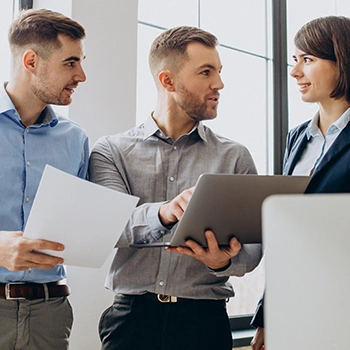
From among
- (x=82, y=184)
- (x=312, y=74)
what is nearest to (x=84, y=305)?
(x=82, y=184)

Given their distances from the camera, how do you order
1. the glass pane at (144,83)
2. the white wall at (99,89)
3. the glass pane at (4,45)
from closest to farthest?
the white wall at (99,89) < the glass pane at (4,45) < the glass pane at (144,83)

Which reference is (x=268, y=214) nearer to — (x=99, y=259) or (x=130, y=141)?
(x=99, y=259)

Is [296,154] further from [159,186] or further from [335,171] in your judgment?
[159,186]

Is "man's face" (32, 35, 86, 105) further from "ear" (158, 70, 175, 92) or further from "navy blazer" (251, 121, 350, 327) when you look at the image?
"navy blazer" (251, 121, 350, 327)

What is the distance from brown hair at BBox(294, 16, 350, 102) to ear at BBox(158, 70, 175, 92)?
1.62 feet

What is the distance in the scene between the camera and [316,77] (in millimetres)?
1888

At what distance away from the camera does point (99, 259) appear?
148 centimetres

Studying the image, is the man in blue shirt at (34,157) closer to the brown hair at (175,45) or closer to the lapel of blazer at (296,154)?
the brown hair at (175,45)

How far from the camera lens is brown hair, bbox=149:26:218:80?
1948 millimetres

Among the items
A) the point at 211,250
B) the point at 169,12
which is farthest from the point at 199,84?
the point at 169,12

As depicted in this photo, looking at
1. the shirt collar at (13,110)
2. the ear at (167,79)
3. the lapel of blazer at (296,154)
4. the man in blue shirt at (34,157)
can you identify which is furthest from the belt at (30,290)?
the lapel of blazer at (296,154)

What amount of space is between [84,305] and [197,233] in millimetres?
929

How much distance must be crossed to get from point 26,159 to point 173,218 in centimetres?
49

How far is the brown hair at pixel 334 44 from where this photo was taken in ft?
6.05
